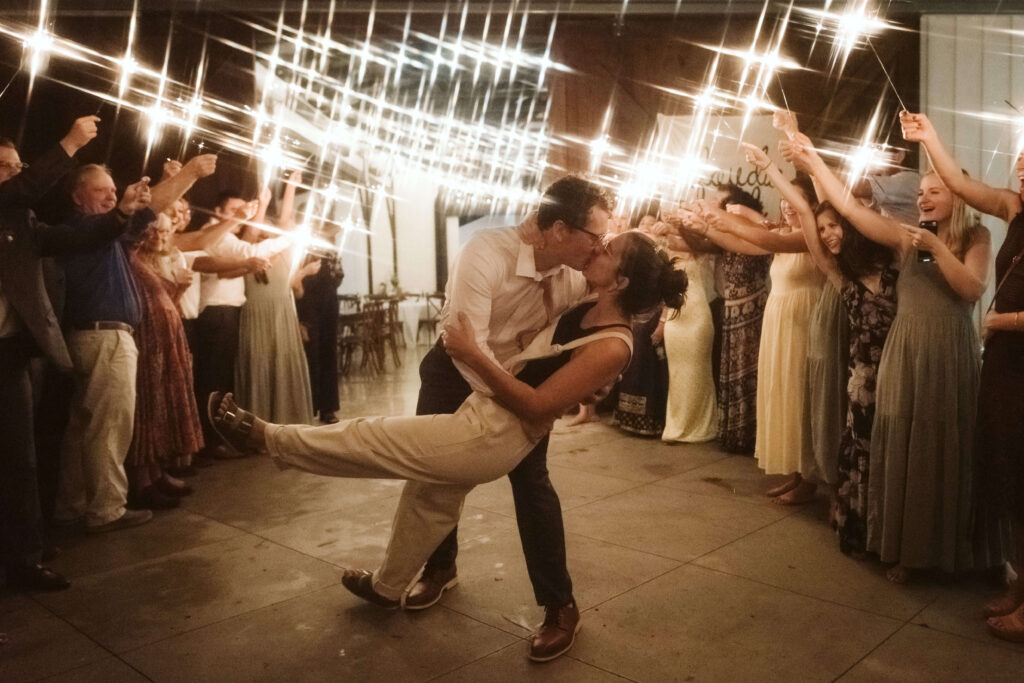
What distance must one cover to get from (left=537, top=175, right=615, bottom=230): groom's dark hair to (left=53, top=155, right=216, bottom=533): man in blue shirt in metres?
2.08

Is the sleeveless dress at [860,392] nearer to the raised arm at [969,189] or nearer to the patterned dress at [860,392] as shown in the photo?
the patterned dress at [860,392]

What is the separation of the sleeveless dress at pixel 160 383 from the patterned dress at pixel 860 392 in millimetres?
3547

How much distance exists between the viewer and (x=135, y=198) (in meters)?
3.33

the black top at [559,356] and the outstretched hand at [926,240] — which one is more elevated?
the outstretched hand at [926,240]

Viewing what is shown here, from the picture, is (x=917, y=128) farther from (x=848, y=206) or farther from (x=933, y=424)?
(x=933, y=424)

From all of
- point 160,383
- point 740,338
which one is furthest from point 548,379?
point 740,338

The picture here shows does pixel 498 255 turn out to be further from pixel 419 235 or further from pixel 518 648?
pixel 419 235

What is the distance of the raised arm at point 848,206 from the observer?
10.1ft

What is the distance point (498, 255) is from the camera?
2457 mm

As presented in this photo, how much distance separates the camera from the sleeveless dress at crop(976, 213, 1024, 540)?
105 inches

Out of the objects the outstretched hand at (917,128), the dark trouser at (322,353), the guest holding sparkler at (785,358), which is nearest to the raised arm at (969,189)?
the outstretched hand at (917,128)

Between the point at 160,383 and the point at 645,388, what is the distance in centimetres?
349

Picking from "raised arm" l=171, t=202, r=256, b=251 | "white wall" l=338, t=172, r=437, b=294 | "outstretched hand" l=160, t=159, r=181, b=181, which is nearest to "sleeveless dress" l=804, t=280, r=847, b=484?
"outstretched hand" l=160, t=159, r=181, b=181

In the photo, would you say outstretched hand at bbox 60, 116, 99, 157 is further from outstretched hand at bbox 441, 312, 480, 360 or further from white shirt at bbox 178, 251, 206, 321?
outstretched hand at bbox 441, 312, 480, 360
